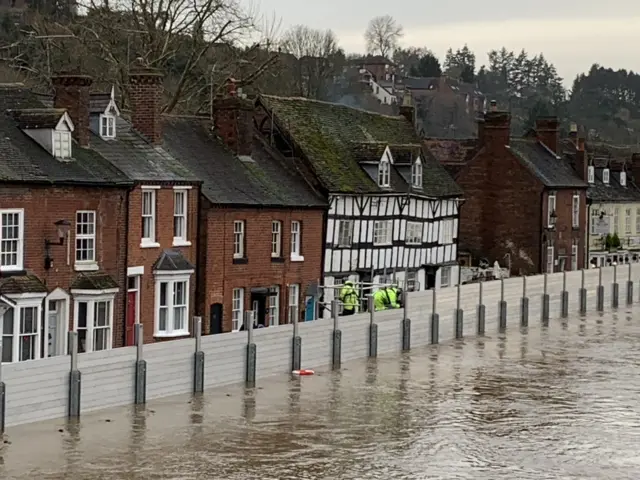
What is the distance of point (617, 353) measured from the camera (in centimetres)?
4544

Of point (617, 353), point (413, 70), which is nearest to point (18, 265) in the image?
point (617, 353)

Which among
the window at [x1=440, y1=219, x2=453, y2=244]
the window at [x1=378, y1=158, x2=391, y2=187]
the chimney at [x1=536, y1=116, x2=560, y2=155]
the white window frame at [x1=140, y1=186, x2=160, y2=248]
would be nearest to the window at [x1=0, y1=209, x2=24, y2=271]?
the white window frame at [x1=140, y1=186, x2=160, y2=248]

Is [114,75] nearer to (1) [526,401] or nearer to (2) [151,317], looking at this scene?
(2) [151,317]

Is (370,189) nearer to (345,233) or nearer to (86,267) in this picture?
(345,233)

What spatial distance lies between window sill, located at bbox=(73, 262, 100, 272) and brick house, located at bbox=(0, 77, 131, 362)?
0.03 metres

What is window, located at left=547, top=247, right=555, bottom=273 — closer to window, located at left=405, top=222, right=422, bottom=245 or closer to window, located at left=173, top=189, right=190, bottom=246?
window, located at left=405, top=222, right=422, bottom=245

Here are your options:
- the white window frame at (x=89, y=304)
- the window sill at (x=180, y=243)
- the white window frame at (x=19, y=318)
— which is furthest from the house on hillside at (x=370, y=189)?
the white window frame at (x=19, y=318)

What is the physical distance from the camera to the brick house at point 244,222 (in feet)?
141

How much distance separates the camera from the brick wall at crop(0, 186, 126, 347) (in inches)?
1388

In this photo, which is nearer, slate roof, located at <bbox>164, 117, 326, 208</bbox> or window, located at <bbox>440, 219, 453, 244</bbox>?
slate roof, located at <bbox>164, 117, 326, 208</bbox>

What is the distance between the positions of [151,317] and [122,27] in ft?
66.6

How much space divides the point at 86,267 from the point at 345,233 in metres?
15.4

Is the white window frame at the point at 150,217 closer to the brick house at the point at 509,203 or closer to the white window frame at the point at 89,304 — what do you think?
the white window frame at the point at 89,304

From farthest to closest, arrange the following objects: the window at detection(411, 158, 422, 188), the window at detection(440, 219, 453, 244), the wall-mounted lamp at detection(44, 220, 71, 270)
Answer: the window at detection(440, 219, 453, 244), the window at detection(411, 158, 422, 188), the wall-mounted lamp at detection(44, 220, 71, 270)
